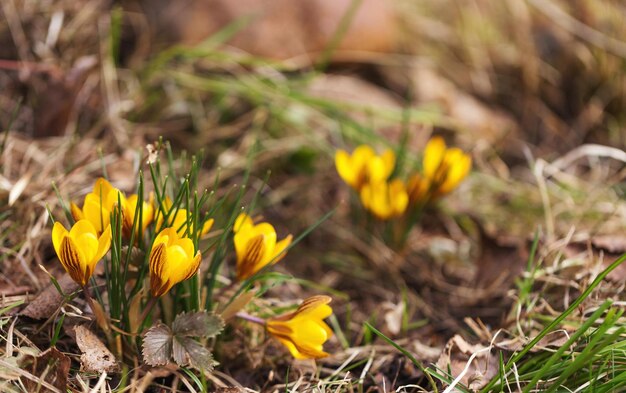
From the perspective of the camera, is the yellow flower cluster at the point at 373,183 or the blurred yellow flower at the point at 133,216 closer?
the blurred yellow flower at the point at 133,216

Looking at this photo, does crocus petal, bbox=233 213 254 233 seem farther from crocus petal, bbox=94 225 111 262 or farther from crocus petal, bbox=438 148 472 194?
crocus petal, bbox=438 148 472 194

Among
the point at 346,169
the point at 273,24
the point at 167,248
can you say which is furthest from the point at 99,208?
the point at 273,24

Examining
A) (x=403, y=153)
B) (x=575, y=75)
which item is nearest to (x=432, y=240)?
(x=403, y=153)

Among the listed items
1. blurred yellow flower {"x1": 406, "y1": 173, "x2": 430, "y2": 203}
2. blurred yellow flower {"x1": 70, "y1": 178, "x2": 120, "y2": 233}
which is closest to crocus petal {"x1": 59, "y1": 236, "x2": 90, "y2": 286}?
blurred yellow flower {"x1": 70, "y1": 178, "x2": 120, "y2": 233}

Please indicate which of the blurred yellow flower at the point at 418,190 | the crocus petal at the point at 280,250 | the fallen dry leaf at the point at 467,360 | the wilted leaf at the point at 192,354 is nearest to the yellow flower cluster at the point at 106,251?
the wilted leaf at the point at 192,354

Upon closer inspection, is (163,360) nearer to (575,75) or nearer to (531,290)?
(531,290)

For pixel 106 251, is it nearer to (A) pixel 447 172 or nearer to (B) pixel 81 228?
(B) pixel 81 228

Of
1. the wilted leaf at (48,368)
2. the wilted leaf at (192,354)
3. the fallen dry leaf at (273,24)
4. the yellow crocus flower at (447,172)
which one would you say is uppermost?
the fallen dry leaf at (273,24)

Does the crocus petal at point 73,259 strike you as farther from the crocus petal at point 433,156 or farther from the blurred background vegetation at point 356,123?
the crocus petal at point 433,156
